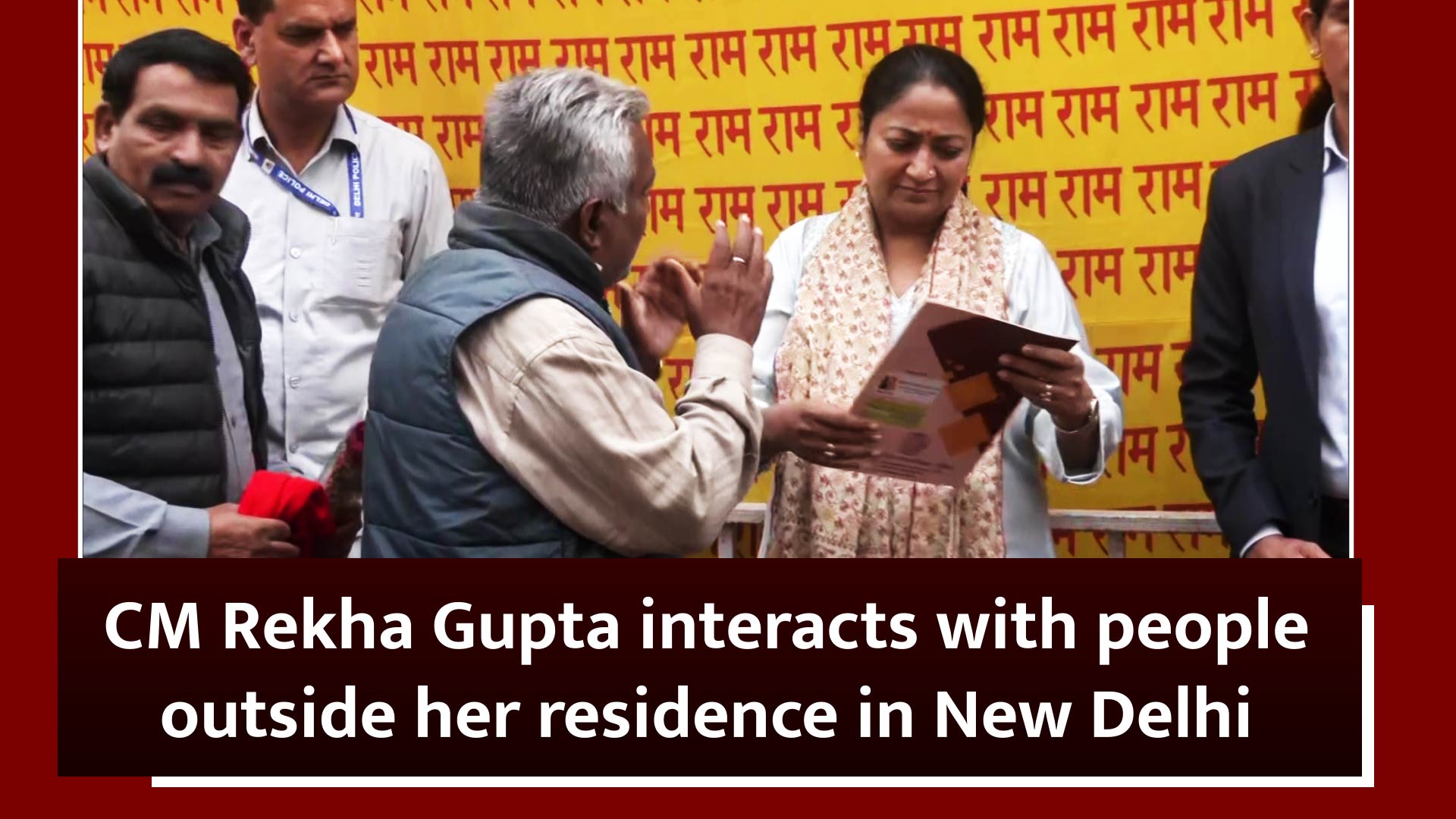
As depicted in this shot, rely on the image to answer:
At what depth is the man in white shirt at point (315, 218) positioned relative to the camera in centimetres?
384

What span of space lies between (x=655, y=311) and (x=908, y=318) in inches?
24.7

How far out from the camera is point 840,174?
3.95 meters

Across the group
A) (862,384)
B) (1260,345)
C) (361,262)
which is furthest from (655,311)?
(1260,345)

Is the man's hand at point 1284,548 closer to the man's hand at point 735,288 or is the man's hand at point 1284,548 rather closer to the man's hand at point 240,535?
the man's hand at point 735,288

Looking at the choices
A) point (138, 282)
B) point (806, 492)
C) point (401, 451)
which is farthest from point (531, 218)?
point (806, 492)

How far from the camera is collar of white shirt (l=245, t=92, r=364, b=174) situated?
3893mm

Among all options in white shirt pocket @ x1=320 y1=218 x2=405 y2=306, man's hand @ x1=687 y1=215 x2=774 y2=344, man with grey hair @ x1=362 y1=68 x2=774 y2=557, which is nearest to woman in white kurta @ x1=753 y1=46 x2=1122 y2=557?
man's hand @ x1=687 y1=215 x2=774 y2=344

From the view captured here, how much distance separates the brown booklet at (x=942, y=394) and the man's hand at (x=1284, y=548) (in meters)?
0.51

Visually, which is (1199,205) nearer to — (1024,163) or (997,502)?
(1024,163)

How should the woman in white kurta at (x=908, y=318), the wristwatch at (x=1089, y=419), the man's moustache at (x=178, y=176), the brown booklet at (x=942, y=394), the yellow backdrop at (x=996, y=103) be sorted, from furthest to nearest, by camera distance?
the yellow backdrop at (x=996, y=103) < the woman in white kurta at (x=908, y=318) < the wristwatch at (x=1089, y=419) < the man's moustache at (x=178, y=176) < the brown booklet at (x=942, y=394)

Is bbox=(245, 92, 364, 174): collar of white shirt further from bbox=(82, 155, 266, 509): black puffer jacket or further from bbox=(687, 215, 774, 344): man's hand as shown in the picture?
bbox=(687, 215, 774, 344): man's hand

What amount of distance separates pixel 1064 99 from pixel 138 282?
1.93 m

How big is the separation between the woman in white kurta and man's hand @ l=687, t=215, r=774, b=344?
0.53 m
